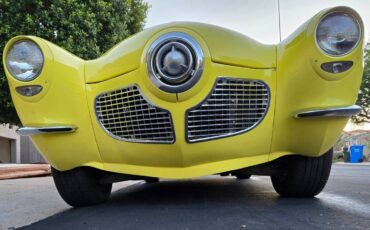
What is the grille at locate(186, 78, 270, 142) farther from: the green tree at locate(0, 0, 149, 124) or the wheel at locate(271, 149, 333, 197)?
the green tree at locate(0, 0, 149, 124)

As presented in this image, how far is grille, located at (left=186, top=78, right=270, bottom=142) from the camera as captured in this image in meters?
2.16

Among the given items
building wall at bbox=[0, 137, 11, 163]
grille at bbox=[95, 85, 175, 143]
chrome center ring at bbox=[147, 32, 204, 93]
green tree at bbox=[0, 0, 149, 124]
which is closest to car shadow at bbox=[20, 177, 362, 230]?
grille at bbox=[95, 85, 175, 143]

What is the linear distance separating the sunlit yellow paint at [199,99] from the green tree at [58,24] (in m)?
6.22

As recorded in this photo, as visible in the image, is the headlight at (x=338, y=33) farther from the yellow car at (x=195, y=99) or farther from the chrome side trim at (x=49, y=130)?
the chrome side trim at (x=49, y=130)

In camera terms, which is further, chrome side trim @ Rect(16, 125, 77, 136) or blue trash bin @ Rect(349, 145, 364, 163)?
blue trash bin @ Rect(349, 145, 364, 163)

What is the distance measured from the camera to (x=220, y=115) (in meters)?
2.19

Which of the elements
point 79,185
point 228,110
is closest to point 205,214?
point 228,110

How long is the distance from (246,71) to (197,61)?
31 cm

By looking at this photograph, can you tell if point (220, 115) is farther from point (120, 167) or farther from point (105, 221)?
point (105, 221)

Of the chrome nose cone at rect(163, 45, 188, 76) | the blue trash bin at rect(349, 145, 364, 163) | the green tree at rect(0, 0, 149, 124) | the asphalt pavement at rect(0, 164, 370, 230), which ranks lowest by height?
the blue trash bin at rect(349, 145, 364, 163)

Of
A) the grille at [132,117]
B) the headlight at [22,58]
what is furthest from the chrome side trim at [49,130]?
the headlight at [22,58]

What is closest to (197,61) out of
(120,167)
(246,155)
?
(246,155)

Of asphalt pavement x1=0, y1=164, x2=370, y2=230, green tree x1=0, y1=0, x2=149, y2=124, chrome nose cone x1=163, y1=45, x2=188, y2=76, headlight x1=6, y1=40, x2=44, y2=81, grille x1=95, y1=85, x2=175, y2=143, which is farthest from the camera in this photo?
green tree x1=0, y1=0, x2=149, y2=124

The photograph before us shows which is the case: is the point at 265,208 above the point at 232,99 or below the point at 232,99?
below
